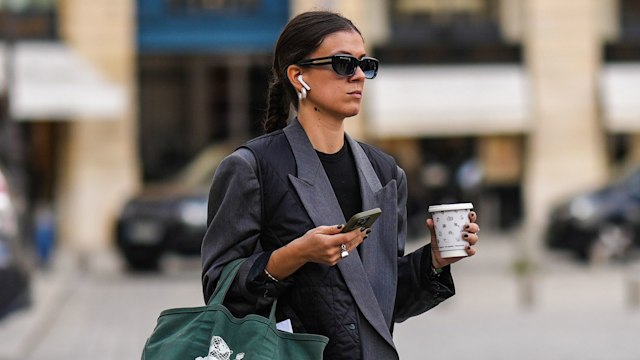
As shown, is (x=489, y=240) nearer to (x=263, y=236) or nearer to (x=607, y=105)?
(x=607, y=105)

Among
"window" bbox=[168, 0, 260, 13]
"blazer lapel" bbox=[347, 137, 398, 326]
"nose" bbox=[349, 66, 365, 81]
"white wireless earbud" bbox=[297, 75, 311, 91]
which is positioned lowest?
"window" bbox=[168, 0, 260, 13]

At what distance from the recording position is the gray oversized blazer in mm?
3615

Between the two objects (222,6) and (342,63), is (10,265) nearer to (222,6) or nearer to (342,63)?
(342,63)

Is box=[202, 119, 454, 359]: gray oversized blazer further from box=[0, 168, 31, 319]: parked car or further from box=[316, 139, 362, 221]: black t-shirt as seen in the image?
box=[0, 168, 31, 319]: parked car

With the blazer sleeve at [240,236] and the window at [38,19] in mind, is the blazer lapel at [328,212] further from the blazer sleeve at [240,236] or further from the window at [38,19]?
the window at [38,19]

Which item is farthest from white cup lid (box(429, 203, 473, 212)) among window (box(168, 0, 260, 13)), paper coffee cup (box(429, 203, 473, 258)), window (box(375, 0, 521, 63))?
window (box(375, 0, 521, 63))

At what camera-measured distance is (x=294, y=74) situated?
3.79 meters

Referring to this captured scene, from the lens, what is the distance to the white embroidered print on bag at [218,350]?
3414 millimetres

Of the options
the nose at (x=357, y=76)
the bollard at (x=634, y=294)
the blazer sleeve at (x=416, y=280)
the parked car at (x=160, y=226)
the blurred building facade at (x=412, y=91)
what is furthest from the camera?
the blurred building facade at (x=412, y=91)

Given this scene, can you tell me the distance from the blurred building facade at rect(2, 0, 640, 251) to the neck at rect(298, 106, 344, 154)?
2215cm

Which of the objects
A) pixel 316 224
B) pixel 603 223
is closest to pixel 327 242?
pixel 316 224

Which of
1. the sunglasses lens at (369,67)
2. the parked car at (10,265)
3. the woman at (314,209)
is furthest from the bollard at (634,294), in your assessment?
the sunglasses lens at (369,67)

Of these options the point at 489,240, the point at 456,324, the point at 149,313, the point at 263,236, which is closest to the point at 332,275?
the point at 263,236

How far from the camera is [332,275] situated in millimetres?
3607
